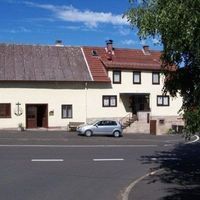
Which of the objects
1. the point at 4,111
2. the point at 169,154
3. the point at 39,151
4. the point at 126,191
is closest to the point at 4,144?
the point at 39,151

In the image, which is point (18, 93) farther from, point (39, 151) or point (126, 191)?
point (126, 191)

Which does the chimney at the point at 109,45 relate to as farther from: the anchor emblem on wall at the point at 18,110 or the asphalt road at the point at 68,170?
the asphalt road at the point at 68,170

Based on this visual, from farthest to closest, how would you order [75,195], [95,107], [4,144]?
1. [95,107]
2. [4,144]
3. [75,195]

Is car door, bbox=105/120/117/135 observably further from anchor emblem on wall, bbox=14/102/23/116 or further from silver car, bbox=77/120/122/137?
anchor emblem on wall, bbox=14/102/23/116

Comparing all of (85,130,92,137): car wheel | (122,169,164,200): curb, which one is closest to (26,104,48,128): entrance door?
(85,130,92,137): car wheel

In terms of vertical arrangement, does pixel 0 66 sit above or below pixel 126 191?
above

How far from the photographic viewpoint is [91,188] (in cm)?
1723

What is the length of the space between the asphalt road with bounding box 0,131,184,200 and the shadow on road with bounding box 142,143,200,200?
77 cm

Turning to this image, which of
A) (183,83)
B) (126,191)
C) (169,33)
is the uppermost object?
(169,33)

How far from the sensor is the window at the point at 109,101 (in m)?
53.5

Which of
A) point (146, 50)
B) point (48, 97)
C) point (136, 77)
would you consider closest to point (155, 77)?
point (136, 77)

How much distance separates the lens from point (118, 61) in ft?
182

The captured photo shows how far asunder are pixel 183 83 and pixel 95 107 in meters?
36.9

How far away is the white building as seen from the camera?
4978 cm
